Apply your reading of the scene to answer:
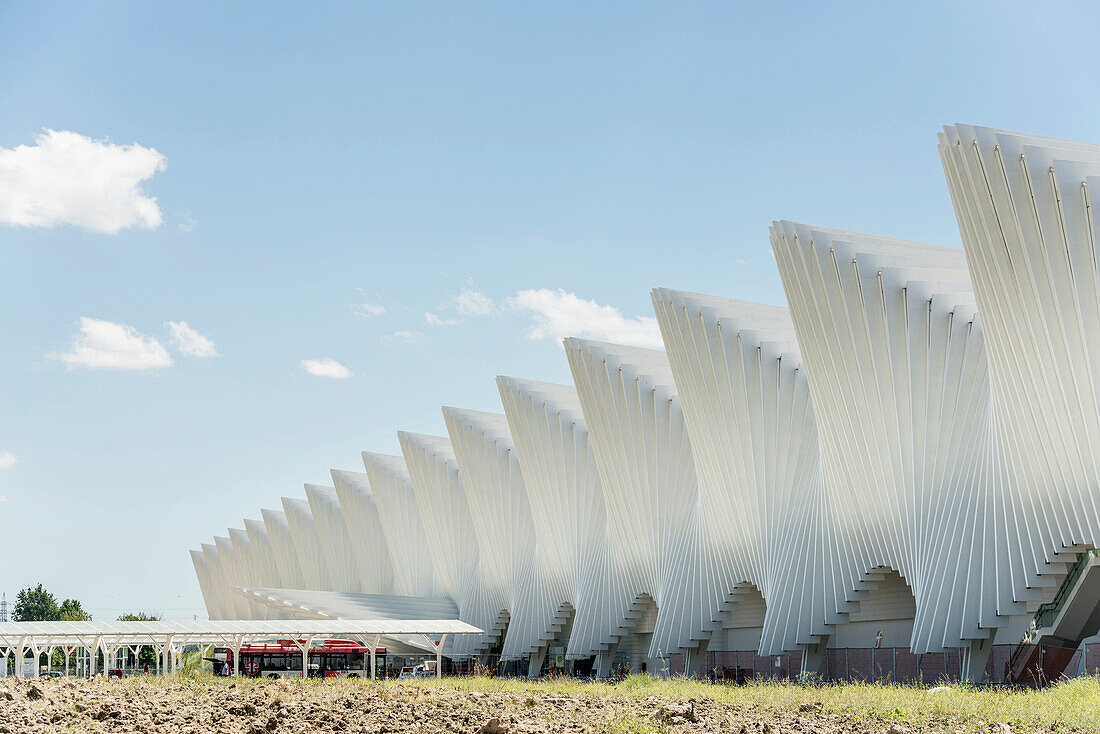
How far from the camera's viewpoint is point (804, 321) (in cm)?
3459

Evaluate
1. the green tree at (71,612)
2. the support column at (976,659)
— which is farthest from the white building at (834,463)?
the green tree at (71,612)

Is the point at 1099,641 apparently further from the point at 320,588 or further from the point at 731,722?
the point at 320,588

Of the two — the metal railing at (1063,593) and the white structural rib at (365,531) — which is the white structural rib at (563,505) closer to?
the white structural rib at (365,531)

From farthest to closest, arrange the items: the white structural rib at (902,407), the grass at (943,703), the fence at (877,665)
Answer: the white structural rib at (902,407) → the fence at (877,665) → the grass at (943,703)

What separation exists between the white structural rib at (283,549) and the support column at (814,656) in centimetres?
5587

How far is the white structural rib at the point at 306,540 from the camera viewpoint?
81938 millimetres

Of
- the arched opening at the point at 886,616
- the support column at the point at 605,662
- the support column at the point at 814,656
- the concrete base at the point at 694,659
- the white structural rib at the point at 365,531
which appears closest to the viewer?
the support column at the point at 814,656

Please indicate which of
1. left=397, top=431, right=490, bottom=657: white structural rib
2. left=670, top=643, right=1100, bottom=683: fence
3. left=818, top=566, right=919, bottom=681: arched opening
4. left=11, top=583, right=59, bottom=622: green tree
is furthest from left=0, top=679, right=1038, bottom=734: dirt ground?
left=11, top=583, right=59, bottom=622: green tree

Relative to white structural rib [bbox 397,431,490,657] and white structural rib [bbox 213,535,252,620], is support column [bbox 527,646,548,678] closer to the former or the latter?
white structural rib [bbox 397,431,490,657]

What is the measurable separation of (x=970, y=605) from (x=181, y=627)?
27198mm

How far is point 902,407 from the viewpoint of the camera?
33000 millimetres

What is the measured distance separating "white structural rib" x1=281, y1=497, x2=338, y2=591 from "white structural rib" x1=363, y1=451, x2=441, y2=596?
1319 centimetres

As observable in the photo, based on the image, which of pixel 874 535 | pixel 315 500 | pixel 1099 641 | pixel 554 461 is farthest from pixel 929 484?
pixel 315 500

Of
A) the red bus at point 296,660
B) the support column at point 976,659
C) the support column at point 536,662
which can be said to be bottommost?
the support column at point 536,662
